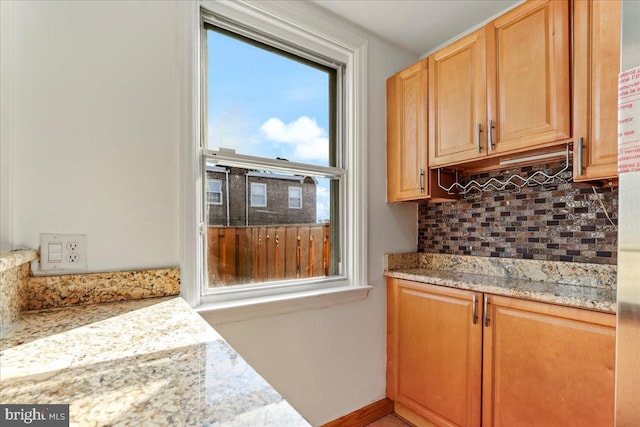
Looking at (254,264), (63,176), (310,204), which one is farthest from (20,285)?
(310,204)

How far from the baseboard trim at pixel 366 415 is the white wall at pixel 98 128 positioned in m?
1.38

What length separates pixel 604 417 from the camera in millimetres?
1138

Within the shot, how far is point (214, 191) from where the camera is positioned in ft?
5.19

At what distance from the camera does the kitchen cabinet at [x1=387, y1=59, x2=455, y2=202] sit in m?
1.90

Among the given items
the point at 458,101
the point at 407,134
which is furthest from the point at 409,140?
the point at 458,101

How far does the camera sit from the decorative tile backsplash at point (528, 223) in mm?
1467

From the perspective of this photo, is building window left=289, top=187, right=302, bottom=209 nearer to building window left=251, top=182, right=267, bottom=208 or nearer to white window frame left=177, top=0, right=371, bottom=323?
building window left=251, top=182, right=267, bottom=208

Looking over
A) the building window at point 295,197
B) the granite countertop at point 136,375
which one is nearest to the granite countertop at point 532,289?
the building window at point 295,197

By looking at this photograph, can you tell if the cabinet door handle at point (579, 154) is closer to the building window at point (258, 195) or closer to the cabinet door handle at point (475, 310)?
the cabinet door handle at point (475, 310)

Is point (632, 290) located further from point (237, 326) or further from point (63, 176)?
point (63, 176)

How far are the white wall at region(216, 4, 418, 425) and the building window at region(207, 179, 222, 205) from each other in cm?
61

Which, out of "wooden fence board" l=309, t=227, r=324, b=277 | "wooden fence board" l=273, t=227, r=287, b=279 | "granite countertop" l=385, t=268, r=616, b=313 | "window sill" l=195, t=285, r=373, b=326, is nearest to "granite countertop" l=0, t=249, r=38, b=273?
"window sill" l=195, t=285, r=373, b=326

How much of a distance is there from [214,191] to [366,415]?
164 centimetres

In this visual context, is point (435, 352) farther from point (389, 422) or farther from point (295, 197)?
point (295, 197)
